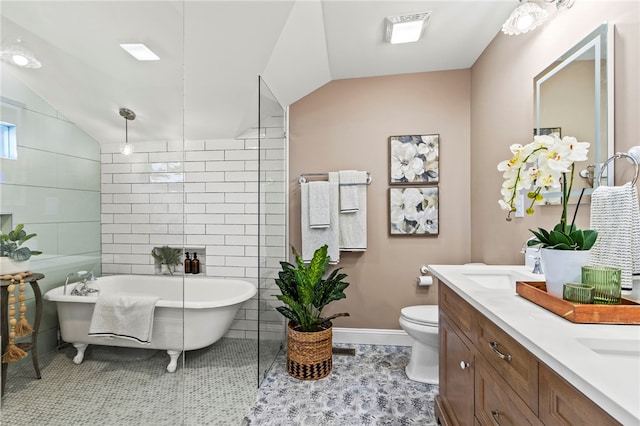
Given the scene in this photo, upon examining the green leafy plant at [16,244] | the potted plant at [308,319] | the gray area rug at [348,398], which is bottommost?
the gray area rug at [348,398]

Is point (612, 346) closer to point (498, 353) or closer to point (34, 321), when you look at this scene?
point (498, 353)

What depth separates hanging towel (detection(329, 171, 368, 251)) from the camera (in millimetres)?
2637

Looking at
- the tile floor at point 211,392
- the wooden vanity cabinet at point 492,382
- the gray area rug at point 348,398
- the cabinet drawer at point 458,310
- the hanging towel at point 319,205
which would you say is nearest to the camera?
the wooden vanity cabinet at point 492,382

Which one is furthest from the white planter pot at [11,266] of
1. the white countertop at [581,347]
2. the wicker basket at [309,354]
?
the wicker basket at [309,354]

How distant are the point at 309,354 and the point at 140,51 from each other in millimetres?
1998

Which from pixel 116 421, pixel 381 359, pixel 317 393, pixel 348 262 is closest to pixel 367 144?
pixel 348 262

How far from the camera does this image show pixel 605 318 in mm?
855

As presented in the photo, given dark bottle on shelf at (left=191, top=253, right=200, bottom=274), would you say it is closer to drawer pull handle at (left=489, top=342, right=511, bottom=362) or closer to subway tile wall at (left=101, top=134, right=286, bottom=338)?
subway tile wall at (left=101, top=134, right=286, bottom=338)

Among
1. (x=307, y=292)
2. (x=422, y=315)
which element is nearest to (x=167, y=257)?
(x=307, y=292)

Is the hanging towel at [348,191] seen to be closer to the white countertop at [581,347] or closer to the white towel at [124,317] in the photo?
the white countertop at [581,347]

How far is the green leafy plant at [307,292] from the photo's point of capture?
2.19 meters

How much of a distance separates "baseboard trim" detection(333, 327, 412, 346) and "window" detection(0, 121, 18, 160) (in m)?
2.50

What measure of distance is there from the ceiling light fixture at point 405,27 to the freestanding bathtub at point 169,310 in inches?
77.3

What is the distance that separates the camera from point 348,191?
2.64 m
